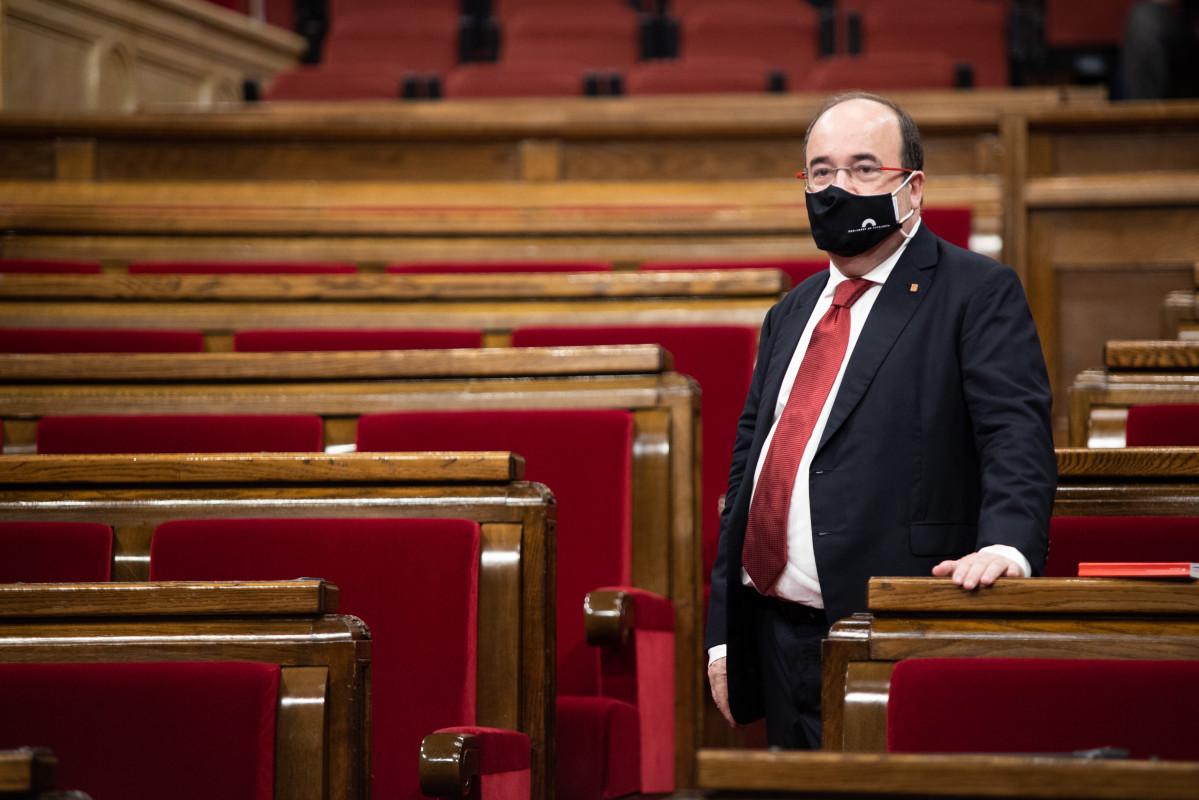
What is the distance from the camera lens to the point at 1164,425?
0.38 m

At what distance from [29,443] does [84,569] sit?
0.13 meters

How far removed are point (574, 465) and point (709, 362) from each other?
12 centimetres

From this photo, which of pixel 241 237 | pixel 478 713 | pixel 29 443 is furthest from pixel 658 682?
pixel 241 237

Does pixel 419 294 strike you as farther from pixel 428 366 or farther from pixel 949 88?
pixel 949 88

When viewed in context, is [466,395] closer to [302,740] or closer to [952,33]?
[302,740]

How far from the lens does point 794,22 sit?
119 cm

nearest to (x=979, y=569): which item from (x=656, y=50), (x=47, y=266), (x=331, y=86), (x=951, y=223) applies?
(x=951, y=223)

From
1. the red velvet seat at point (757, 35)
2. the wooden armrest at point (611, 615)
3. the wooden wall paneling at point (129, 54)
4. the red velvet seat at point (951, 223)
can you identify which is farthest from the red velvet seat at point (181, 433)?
the red velvet seat at point (757, 35)

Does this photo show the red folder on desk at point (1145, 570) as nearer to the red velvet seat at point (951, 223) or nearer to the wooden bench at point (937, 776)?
the wooden bench at point (937, 776)

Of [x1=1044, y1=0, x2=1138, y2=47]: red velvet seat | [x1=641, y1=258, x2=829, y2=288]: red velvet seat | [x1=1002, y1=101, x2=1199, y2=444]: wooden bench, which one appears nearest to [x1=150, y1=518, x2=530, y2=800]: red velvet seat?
[x1=641, y1=258, x2=829, y2=288]: red velvet seat

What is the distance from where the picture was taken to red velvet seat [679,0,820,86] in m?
1.18

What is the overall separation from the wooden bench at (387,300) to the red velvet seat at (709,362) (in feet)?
0.09

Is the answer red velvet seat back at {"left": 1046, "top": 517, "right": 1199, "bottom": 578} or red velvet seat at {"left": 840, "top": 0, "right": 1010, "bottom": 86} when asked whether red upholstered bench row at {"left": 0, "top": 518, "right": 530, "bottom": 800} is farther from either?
red velvet seat at {"left": 840, "top": 0, "right": 1010, "bottom": 86}

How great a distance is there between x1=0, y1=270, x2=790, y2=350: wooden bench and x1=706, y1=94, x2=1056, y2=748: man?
200 millimetres
